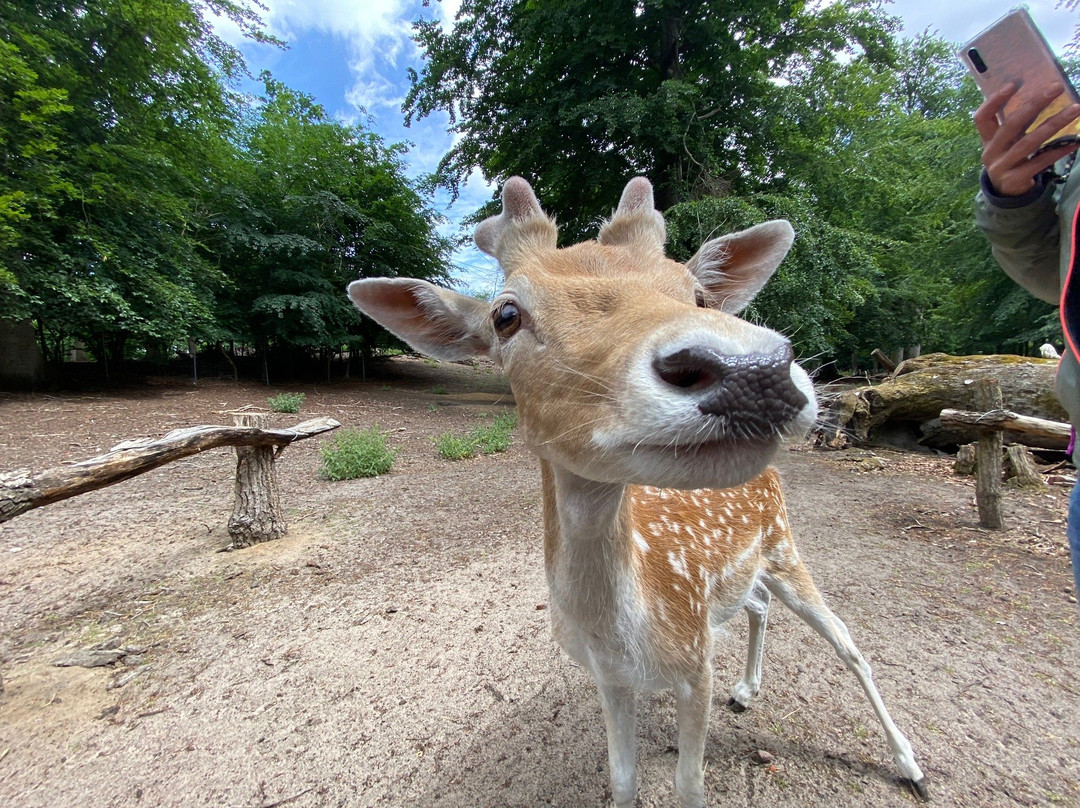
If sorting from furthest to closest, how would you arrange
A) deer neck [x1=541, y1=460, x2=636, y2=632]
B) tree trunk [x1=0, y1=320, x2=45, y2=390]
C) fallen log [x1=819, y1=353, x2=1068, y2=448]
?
1. tree trunk [x1=0, y1=320, x2=45, y2=390]
2. fallen log [x1=819, y1=353, x2=1068, y2=448]
3. deer neck [x1=541, y1=460, x2=636, y2=632]

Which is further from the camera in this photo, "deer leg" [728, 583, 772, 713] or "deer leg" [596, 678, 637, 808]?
"deer leg" [728, 583, 772, 713]

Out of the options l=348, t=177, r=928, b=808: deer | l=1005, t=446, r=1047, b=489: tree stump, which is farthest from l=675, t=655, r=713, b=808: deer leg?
l=1005, t=446, r=1047, b=489: tree stump

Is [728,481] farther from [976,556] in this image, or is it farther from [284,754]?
[976,556]

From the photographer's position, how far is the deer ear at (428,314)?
74.3 inches

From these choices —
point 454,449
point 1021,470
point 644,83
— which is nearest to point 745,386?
point 454,449

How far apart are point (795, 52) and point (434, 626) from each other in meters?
14.2

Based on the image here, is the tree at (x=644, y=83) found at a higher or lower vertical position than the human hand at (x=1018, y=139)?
higher

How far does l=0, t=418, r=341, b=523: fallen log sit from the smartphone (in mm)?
4497

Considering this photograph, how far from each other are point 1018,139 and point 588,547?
1620 millimetres

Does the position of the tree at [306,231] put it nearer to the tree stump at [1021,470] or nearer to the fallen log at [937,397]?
the fallen log at [937,397]

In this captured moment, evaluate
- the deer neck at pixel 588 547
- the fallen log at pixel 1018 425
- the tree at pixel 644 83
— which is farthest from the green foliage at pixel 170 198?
the fallen log at pixel 1018 425

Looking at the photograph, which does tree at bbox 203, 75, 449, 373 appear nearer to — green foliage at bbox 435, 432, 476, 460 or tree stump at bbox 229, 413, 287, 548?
green foliage at bbox 435, 432, 476, 460

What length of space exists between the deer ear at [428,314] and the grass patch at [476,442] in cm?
647

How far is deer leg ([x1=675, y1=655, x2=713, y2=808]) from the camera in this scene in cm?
180
